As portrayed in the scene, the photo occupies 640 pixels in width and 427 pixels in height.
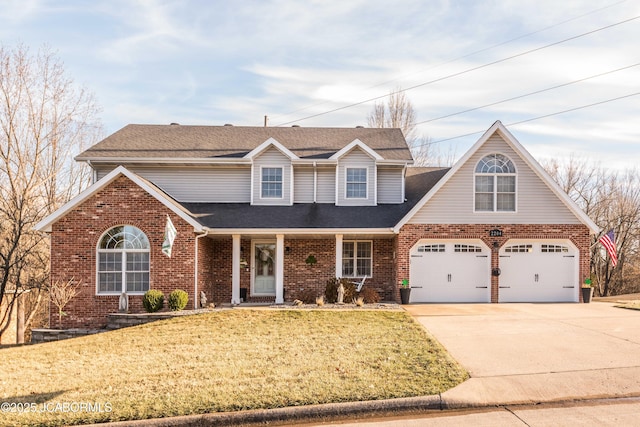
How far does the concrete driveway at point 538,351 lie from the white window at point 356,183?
18.7ft

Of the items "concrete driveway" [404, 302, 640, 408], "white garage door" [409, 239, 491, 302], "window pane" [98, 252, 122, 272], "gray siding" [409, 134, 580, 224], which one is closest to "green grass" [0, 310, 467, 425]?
"concrete driveway" [404, 302, 640, 408]

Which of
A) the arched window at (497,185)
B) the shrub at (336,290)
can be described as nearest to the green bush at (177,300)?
the shrub at (336,290)

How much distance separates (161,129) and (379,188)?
33.9 ft

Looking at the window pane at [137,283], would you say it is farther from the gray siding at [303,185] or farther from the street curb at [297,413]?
the street curb at [297,413]

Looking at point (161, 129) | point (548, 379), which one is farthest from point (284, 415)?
point (161, 129)

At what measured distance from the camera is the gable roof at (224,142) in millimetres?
20641

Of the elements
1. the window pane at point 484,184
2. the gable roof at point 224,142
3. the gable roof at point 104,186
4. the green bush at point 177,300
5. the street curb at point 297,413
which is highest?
the gable roof at point 224,142

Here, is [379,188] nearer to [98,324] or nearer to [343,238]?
[343,238]

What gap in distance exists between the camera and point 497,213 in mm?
18391

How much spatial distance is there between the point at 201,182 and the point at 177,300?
19.6 ft

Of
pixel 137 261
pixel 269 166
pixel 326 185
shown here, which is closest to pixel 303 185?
pixel 326 185

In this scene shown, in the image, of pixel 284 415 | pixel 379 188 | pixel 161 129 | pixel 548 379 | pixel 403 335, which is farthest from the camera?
pixel 161 129

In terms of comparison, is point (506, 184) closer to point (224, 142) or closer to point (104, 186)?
point (224, 142)

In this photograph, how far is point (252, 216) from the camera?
19234mm
